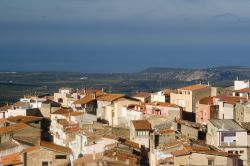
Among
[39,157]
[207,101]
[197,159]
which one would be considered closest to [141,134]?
[39,157]

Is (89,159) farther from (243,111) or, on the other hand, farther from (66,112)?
(66,112)

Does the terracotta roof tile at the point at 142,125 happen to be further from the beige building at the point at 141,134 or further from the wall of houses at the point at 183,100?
the wall of houses at the point at 183,100

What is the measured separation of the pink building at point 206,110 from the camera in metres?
58.2

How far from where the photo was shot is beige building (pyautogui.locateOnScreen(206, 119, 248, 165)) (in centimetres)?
4506

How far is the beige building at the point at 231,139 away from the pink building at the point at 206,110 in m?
11.4

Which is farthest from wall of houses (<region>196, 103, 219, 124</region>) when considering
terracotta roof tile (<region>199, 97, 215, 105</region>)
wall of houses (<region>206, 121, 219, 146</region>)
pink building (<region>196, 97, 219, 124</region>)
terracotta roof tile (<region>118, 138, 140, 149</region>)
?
terracotta roof tile (<region>118, 138, 140, 149</region>)

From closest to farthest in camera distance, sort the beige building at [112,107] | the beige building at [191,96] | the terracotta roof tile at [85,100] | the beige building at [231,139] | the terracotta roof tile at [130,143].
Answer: the beige building at [231,139] → the terracotta roof tile at [130,143] → the beige building at [112,107] → the beige building at [191,96] → the terracotta roof tile at [85,100]

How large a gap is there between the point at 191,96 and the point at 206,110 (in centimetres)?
563

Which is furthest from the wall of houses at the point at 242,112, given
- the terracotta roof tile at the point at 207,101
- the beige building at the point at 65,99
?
the beige building at the point at 65,99

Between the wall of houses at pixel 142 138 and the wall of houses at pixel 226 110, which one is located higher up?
the wall of houses at pixel 226 110

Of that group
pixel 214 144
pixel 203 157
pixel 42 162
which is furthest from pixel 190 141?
pixel 42 162

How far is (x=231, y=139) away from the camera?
150ft

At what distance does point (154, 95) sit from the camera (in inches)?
2808

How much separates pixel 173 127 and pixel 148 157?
201 inches
